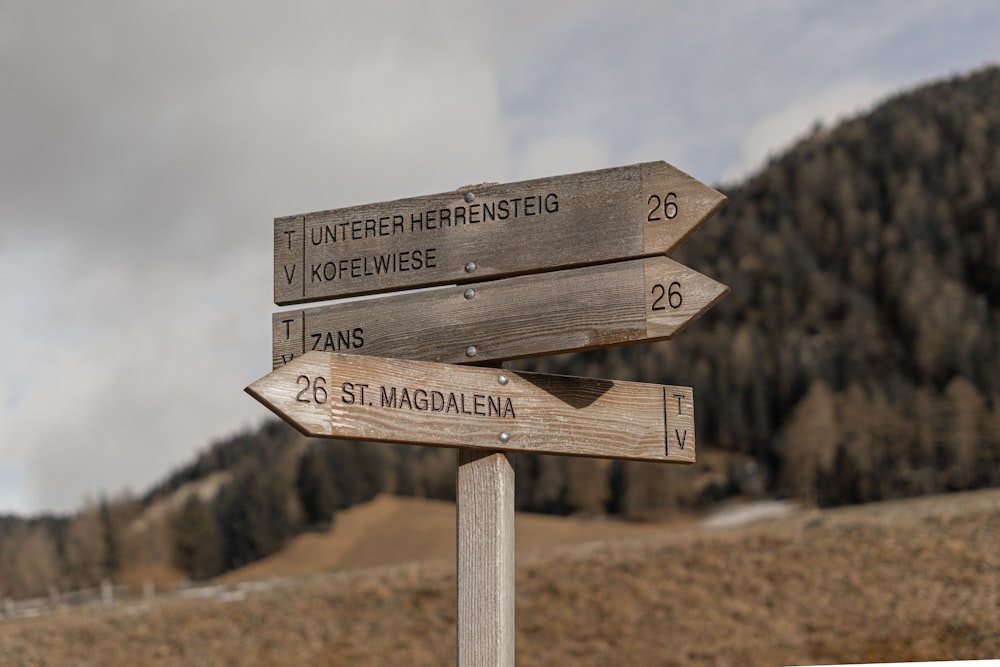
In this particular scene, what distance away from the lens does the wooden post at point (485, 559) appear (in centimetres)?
368

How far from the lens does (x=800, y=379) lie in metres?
91.5

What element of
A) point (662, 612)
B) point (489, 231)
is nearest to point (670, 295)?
point (489, 231)

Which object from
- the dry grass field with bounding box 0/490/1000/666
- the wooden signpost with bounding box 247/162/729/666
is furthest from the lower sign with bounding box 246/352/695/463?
the dry grass field with bounding box 0/490/1000/666

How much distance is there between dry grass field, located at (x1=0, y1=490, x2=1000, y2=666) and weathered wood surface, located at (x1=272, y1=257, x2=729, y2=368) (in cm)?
1111

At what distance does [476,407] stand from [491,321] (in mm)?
320

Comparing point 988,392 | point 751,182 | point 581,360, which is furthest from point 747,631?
point 751,182

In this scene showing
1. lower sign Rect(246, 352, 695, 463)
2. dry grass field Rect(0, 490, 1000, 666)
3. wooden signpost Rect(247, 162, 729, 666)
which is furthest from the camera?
dry grass field Rect(0, 490, 1000, 666)

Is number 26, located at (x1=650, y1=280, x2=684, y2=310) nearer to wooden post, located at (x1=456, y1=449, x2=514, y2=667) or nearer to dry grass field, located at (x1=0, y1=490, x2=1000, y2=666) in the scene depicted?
wooden post, located at (x1=456, y1=449, x2=514, y2=667)

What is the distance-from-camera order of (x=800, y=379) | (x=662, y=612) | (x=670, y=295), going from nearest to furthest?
(x=670, y=295) < (x=662, y=612) < (x=800, y=379)

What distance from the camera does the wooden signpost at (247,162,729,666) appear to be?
12.1ft

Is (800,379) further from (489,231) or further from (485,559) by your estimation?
(485,559)

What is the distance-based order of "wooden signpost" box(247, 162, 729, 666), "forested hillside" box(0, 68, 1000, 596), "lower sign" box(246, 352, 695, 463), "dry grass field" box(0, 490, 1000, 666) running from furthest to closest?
"forested hillside" box(0, 68, 1000, 596) < "dry grass field" box(0, 490, 1000, 666) < "wooden signpost" box(247, 162, 729, 666) < "lower sign" box(246, 352, 695, 463)

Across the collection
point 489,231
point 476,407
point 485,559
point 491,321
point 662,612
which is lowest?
point 662,612

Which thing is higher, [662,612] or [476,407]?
[476,407]
